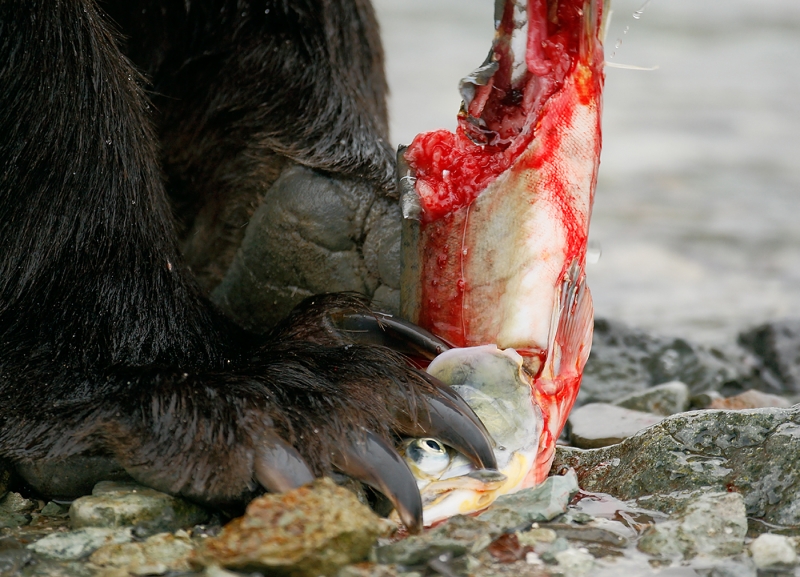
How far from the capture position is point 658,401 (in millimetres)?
3445

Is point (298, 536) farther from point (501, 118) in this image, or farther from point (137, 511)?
point (501, 118)

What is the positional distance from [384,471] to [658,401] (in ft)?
5.23

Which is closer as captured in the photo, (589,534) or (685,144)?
(589,534)

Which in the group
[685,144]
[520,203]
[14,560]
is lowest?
[14,560]

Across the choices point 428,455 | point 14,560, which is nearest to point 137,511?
point 14,560

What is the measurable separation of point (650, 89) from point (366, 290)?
7.86m

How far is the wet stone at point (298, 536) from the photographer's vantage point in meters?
1.81

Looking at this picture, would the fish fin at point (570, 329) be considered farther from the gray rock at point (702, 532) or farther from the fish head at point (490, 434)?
the gray rock at point (702, 532)

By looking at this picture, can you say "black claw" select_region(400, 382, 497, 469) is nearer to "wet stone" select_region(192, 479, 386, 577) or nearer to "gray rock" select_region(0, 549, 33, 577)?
"wet stone" select_region(192, 479, 386, 577)

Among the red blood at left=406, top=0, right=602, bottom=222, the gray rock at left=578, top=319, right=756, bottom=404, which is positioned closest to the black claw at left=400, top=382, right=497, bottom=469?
the red blood at left=406, top=0, right=602, bottom=222

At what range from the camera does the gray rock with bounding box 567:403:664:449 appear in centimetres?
293

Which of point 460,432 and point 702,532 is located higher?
point 460,432

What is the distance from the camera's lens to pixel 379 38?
3.61 meters

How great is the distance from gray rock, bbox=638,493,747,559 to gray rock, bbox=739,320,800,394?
219 cm
